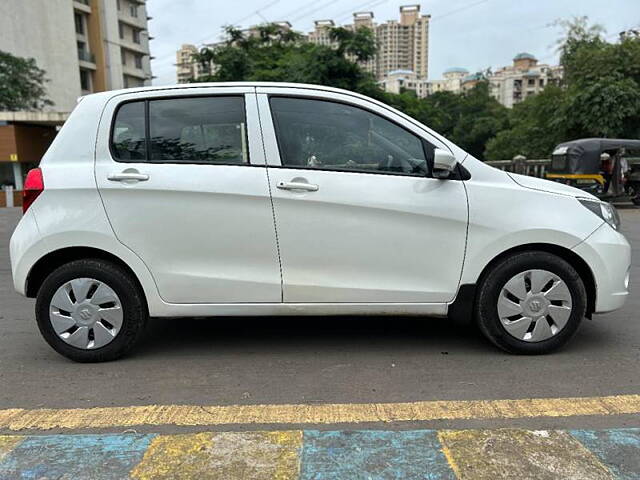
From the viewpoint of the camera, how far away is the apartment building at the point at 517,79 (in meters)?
106

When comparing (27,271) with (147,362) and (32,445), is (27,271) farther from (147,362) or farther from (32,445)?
(32,445)

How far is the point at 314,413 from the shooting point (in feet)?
9.54

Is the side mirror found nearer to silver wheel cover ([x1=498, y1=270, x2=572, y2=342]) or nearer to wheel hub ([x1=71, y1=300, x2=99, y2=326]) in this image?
silver wheel cover ([x1=498, y1=270, x2=572, y2=342])

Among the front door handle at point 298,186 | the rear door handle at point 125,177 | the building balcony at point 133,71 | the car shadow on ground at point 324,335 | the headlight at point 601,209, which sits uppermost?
the building balcony at point 133,71

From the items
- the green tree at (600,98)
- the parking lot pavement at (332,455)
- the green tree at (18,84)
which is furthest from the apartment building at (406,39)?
the parking lot pavement at (332,455)

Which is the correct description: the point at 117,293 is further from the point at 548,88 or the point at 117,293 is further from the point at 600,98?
the point at 548,88

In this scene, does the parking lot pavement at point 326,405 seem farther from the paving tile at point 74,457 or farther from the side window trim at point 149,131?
the side window trim at point 149,131

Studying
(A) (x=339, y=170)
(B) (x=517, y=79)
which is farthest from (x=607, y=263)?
(B) (x=517, y=79)

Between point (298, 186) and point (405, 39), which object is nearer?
point (298, 186)

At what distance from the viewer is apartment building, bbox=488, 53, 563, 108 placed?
348ft

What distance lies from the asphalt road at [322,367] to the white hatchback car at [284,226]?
254mm

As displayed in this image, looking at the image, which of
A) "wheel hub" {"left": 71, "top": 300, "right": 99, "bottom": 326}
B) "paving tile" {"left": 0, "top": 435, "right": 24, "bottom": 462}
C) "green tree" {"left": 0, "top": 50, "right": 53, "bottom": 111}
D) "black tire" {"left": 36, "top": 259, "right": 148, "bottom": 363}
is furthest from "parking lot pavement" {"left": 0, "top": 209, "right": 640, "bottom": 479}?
"green tree" {"left": 0, "top": 50, "right": 53, "bottom": 111}

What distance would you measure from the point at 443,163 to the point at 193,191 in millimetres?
1635

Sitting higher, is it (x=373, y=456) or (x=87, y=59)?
(x=87, y=59)
